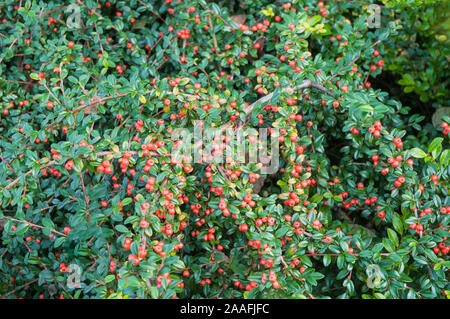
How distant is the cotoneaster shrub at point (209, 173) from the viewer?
69.4 inches

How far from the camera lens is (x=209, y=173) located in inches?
71.7

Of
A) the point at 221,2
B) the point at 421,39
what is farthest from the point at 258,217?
the point at 421,39

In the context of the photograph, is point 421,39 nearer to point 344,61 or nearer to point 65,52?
point 344,61

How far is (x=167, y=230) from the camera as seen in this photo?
177 cm

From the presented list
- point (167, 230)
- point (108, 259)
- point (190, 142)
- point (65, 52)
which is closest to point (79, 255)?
point (108, 259)

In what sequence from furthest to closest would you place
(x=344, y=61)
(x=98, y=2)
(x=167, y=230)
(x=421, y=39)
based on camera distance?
1. (x=421, y=39)
2. (x=98, y=2)
3. (x=344, y=61)
4. (x=167, y=230)

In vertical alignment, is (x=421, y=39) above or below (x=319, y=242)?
above

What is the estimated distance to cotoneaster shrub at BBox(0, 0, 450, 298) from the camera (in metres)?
1.76

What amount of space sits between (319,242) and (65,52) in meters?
1.82

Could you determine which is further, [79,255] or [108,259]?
[79,255]

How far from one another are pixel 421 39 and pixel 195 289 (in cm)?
252

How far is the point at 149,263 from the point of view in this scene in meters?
1.52

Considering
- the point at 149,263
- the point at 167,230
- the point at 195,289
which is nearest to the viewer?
the point at 149,263

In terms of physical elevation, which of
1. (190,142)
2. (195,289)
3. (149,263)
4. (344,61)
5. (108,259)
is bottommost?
(195,289)
